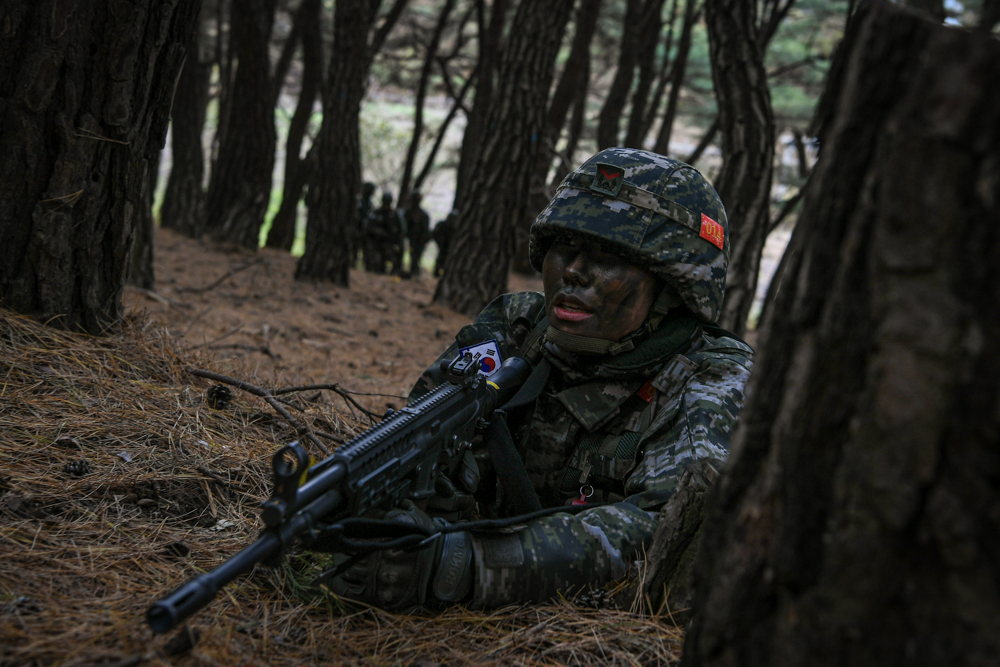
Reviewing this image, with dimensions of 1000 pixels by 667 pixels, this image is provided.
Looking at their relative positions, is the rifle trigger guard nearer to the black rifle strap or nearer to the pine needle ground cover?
the pine needle ground cover

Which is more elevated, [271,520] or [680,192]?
[680,192]

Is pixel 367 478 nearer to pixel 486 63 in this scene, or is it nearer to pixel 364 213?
pixel 486 63

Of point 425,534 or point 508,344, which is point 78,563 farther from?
point 508,344

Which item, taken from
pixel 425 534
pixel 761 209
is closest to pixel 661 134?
pixel 761 209

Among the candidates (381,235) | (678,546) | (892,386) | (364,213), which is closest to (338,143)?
(364,213)

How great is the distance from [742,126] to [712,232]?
292cm

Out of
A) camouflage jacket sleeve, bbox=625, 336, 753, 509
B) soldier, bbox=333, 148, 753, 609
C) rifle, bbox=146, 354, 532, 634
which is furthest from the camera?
soldier, bbox=333, 148, 753, 609

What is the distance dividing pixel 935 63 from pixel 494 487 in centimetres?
213

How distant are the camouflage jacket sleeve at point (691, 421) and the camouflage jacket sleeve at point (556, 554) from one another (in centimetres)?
16

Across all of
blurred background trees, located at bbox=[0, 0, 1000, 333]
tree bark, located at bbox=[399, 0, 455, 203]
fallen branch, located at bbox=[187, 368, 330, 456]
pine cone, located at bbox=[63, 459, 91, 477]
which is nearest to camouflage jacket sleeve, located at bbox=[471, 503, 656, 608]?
fallen branch, located at bbox=[187, 368, 330, 456]

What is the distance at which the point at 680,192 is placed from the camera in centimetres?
265

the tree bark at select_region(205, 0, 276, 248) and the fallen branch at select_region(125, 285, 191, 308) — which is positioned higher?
Answer: the tree bark at select_region(205, 0, 276, 248)

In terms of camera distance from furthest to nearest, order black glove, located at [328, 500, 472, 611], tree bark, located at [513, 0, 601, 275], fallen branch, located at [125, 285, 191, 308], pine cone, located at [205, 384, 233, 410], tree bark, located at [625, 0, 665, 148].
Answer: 1. tree bark, located at [625, 0, 665, 148]
2. tree bark, located at [513, 0, 601, 275]
3. fallen branch, located at [125, 285, 191, 308]
4. pine cone, located at [205, 384, 233, 410]
5. black glove, located at [328, 500, 472, 611]

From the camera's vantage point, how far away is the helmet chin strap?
2551 mm
